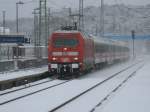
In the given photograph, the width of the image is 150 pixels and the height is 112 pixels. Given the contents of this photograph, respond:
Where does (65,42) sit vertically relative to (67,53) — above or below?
above

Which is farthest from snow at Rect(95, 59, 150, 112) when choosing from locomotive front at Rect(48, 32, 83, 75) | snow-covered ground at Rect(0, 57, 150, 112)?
locomotive front at Rect(48, 32, 83, 75)

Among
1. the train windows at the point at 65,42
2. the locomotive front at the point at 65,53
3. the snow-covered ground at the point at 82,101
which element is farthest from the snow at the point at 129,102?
the train windows at the point at 65,42

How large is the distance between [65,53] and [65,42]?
889 mm

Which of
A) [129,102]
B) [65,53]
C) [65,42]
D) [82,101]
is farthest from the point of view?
[65,42]

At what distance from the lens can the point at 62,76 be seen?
33656 mm

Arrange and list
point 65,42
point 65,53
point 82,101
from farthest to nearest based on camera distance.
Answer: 1. point 65,42
2. point 65,53
3. point 82,101

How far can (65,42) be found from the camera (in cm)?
3281

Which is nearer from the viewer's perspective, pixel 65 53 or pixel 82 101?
pixel 82 101

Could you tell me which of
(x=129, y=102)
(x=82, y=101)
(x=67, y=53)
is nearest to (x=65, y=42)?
(x=67, y=53)

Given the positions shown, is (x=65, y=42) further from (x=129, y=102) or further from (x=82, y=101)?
(x=129, y=102)

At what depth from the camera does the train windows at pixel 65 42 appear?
107ft

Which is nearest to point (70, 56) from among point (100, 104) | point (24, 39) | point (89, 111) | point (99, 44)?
point (24, 39)

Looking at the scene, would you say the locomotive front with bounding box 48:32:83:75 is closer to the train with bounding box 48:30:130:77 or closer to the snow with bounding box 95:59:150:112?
the train with bounding box 48:30:130:77

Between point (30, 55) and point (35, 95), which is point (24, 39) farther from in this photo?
point (30, 55)
